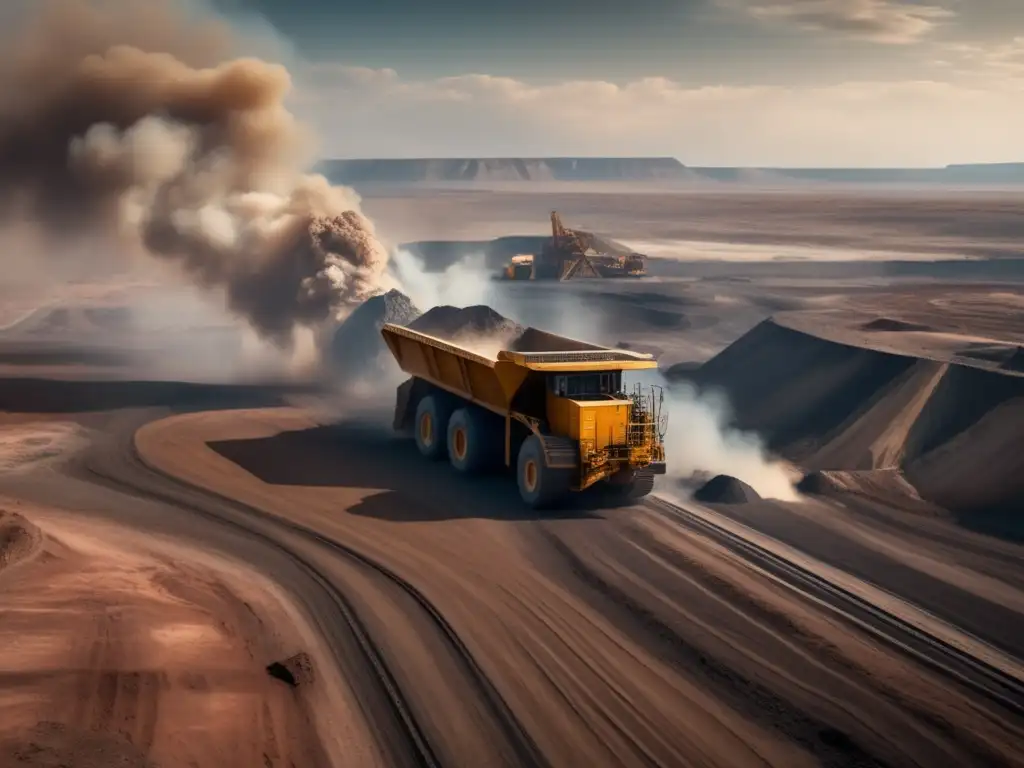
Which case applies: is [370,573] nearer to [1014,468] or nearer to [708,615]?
[708,615]

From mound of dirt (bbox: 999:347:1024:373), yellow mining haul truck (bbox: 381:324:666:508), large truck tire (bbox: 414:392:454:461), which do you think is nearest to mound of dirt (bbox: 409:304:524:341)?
large truck tire (bbox: 414:392:454:461)

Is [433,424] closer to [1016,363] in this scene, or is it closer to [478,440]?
[478,440]

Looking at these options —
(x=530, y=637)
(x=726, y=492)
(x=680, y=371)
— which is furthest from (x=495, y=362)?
(x=680, y=371)

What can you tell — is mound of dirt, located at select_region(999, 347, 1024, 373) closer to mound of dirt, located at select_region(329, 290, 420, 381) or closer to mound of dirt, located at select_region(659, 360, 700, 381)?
mound of dirt, located at select_region(659, 360, 700, 381)

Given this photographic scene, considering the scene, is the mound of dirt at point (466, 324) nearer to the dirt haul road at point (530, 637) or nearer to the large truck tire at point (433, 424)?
the large truck tire at point (433, 424)

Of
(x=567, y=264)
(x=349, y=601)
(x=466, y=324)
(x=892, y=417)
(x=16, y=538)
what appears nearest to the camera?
(x=349, y=601)

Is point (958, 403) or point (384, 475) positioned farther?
point (958, 403)
